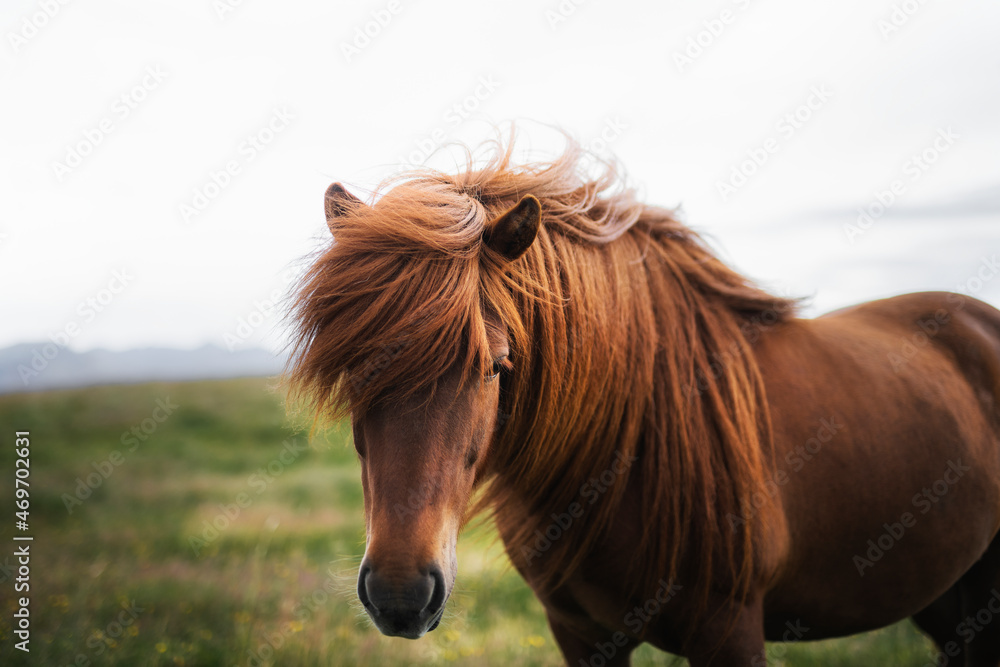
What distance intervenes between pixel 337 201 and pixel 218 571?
19.8 feet

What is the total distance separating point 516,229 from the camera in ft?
6.01

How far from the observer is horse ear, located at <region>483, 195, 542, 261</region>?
5.85 feet

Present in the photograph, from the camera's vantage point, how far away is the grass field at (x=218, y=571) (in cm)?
430

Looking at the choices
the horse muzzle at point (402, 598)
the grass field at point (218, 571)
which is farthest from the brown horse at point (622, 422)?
the grass field at point (218, 571)

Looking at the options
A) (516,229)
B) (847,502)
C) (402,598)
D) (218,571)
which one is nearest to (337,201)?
(516,229)

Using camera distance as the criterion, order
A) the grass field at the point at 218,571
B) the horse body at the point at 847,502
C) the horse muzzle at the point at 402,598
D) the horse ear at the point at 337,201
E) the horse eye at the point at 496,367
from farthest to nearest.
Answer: the grass field at the point at 218,571 → the horse body at the point at 847,502 → the horse ear at the point at 337,201 → the horse eye at the point at 496,367 → the horse muzzle at the point at 402,598

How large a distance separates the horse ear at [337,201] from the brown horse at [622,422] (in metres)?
0.01

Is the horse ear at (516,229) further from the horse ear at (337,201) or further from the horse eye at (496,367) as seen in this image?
the horse ear at (337,201)

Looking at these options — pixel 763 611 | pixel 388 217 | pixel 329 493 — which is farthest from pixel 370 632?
pixel 329 493

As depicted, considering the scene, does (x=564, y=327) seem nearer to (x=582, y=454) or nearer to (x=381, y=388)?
(x=582, y=454)

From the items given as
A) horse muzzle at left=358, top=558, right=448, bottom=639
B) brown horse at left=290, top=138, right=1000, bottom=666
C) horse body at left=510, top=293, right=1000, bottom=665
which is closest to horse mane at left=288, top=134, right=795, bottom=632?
brown horse at left=290, top=138, right=1000, bottom=666

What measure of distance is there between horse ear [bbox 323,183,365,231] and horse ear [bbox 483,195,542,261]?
1.77ft

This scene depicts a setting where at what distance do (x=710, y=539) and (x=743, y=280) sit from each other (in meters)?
1.20

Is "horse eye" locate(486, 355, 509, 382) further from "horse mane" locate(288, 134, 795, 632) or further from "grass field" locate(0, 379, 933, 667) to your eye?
"grass field" locate(0, 379, 933, 667)
